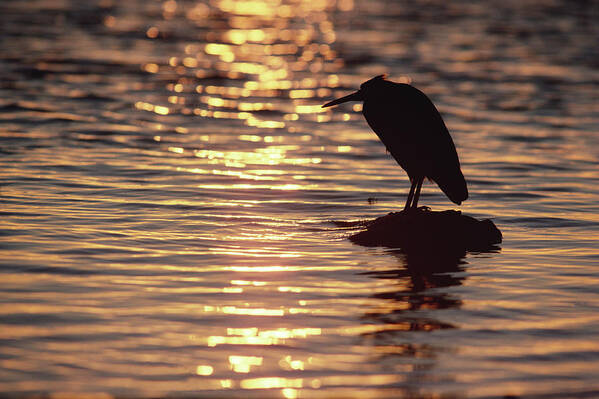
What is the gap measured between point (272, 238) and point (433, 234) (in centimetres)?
155

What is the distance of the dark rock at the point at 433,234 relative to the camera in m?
9.49

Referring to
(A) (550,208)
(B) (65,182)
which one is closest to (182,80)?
(B) (65,182)

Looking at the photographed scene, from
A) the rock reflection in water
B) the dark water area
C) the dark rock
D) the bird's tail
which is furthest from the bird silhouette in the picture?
the rock reflection in water

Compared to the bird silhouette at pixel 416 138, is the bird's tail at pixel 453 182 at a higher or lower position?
lower

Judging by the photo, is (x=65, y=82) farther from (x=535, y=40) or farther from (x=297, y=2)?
(x=297, y=2)

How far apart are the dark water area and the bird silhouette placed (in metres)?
0.78

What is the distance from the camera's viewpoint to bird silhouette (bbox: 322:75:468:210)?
402 inches

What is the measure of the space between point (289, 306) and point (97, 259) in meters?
2.00

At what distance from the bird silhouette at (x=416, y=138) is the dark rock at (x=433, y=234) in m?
0.51

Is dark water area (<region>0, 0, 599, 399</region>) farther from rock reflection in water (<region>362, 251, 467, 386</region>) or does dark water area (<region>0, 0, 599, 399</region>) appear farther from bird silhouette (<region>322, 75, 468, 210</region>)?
bird silhouette (<region>322, 75, 468, 210</region>)

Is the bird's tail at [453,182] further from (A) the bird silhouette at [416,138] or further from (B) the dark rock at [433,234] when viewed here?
(B) the dark rock at [433,234]

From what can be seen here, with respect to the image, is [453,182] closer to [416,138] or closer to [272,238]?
[416,138]

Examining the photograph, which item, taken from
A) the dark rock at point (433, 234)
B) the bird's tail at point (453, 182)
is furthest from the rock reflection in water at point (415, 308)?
the bird's tail at point (453, 182)

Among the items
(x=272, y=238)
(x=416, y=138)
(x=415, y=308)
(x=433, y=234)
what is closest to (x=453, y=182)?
(x=416, y=138)
